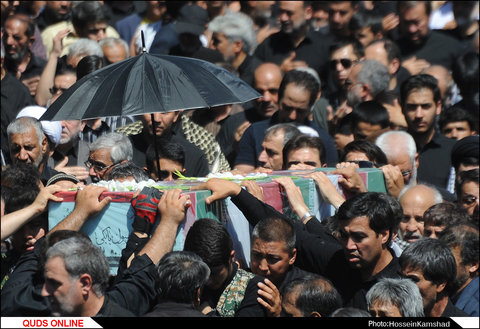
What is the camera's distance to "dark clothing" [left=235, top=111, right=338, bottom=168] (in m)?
9.21

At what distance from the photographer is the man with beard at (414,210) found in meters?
7.89

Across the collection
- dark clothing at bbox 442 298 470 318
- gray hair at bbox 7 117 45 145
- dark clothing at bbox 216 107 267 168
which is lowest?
dark clothing at bbox 216 107 267 168

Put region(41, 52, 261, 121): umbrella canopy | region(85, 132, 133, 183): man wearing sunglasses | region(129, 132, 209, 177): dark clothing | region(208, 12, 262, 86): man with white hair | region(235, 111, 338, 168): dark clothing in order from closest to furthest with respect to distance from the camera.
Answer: region(41, 52, 261, 121): umbrella canopy
region(85, 132, 133, 183): man wearing sunglasses
region(129, 132, 209, 177): dark clothing
region(235, 111, 338, 168): dark clothing
region(208, 12, 262, 86): man with white hair

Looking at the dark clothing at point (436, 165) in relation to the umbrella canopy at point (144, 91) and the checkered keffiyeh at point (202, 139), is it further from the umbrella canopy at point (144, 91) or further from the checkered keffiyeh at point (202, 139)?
the umbrella canopy at point (144, 91)

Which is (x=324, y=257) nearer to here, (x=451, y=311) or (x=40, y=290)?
(x=451, y=311)

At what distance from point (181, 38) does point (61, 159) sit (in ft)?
10.2

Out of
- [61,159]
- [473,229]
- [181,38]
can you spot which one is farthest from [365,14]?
[473,229]

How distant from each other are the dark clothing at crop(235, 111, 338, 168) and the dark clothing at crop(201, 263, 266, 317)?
9.93ft

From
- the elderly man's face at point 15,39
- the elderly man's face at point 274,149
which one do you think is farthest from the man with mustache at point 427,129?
the elderly man's face at point 15,39

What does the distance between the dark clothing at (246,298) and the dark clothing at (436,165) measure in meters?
3.45

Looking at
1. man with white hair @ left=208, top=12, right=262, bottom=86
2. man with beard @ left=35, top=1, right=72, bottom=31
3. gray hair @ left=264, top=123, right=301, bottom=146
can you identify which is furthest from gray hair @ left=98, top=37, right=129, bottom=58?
gray hair @ left=264, top=123, right=301, bottom=146

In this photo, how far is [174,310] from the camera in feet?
18.3

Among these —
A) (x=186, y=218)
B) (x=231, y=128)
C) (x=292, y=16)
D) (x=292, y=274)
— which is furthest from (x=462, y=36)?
(x=186, y=218)

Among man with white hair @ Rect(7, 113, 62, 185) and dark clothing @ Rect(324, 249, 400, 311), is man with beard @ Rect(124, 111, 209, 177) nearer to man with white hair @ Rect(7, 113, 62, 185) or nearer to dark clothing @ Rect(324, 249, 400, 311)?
man with white hair @ Rect(7, 113, 62, 185)
